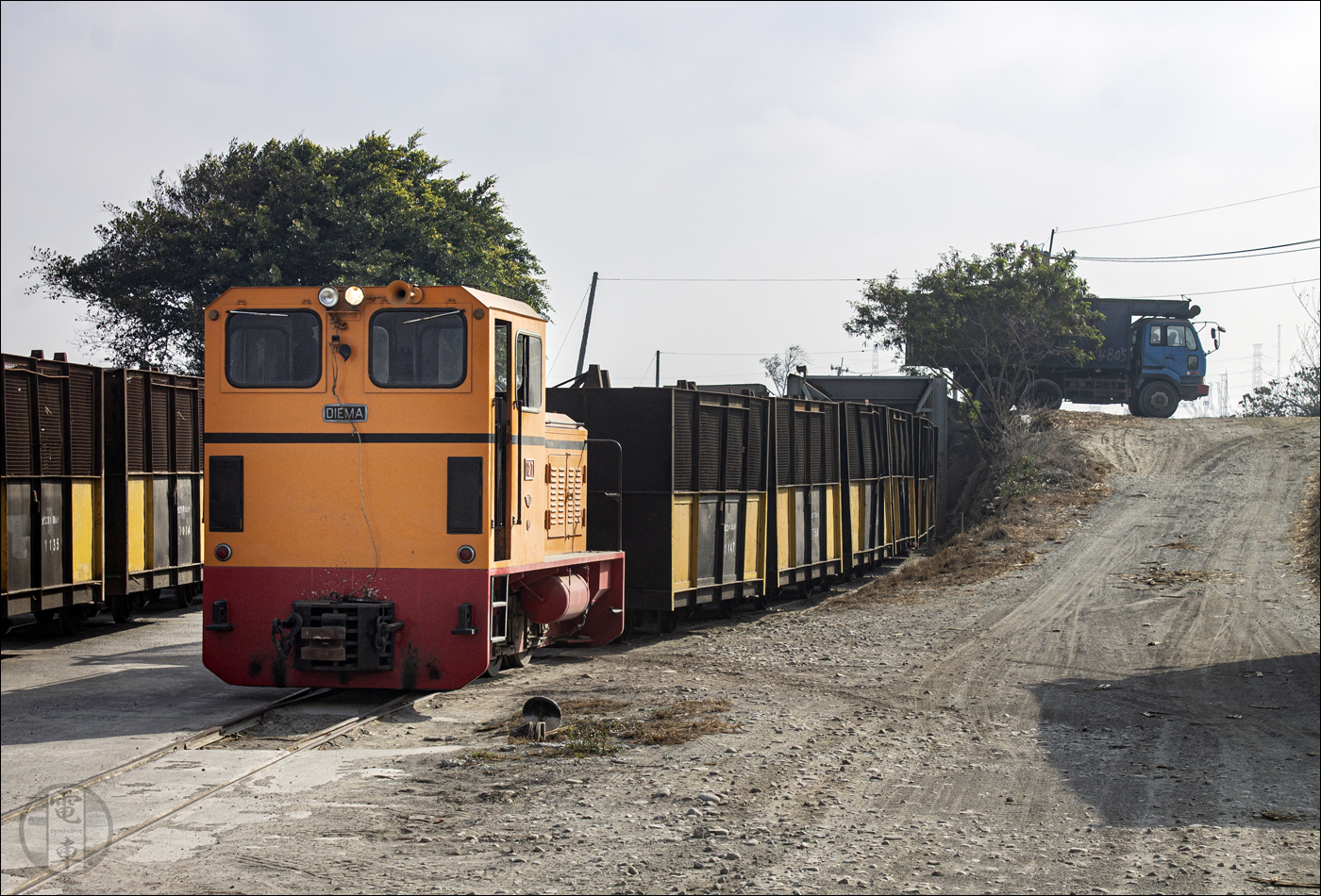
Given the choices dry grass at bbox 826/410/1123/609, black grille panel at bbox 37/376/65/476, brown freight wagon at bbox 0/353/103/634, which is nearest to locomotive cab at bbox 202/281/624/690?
brown freight wagon at bbox 0/353/103/634

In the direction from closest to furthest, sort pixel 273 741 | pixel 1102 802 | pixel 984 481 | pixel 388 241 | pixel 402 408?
pixel 1102 802 < pixel 273 741 < pixel 402 408 < pixel 388 241 < pixel 984 481

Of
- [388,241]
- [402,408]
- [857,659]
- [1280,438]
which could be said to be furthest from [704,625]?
[1280,438]

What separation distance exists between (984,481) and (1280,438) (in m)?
8.30

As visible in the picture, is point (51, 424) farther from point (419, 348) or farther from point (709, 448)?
point (709, 448)

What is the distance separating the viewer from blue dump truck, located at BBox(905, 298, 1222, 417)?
38.0 metres

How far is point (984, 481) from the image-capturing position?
32.6 m

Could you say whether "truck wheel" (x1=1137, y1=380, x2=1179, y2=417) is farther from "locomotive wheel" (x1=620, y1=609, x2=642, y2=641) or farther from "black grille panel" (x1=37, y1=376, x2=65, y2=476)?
"black grille panel" (x1=37, y1=376, x2=65, y2=476)

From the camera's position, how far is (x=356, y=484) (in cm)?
873

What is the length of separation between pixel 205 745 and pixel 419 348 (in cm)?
328

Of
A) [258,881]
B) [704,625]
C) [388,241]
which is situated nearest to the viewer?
[258,881]

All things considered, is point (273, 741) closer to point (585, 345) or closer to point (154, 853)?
point (154, 853)

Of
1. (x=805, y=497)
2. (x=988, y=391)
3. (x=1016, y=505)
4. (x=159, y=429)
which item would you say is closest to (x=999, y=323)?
(x=988, y=391)

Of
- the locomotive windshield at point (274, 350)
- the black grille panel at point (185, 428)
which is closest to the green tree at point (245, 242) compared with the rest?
the black grille panel at point (185, 428)

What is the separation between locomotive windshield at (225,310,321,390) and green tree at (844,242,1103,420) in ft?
96.5
